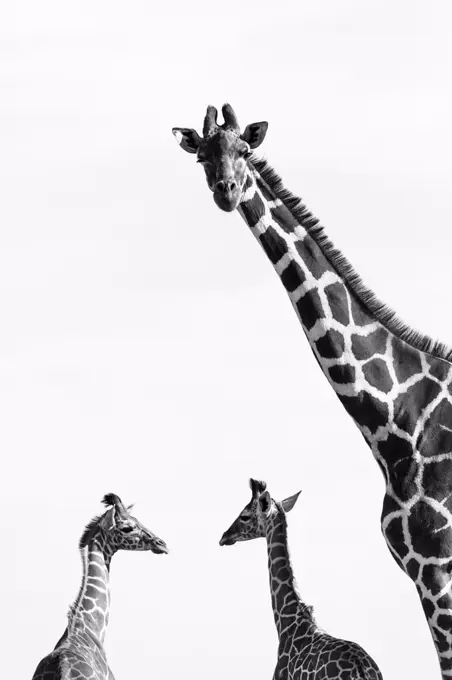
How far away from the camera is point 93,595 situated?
22.4 metres

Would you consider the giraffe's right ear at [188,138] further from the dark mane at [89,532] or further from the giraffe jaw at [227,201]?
the dark mane at [89,532]

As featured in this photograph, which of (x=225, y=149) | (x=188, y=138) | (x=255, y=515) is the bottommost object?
(x=225, y=149)

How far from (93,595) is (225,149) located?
911cm

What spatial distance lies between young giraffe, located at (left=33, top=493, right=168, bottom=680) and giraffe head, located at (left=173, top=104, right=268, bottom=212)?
6915 mm

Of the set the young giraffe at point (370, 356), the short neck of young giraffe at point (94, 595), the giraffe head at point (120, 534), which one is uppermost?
the giraffe head at point (120, 534)

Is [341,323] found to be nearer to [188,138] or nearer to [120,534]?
[188,138]

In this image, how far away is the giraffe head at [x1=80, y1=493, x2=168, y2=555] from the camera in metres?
23.1

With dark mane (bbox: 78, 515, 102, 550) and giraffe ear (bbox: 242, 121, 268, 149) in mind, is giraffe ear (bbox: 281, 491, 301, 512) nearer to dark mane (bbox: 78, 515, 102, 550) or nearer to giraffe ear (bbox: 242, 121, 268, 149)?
dark mane (bbox: 78, 515, 102, 550)

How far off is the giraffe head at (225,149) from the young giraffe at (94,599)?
272 inches

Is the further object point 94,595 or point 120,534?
point 120,534

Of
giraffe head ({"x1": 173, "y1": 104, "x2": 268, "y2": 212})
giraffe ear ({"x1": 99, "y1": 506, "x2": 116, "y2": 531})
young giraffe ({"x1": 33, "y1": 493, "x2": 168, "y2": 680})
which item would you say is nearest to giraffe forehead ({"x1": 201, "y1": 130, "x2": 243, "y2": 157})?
giraffe head ({"x1": 173, "y1": 104, "x2": 268, "y2": 212})

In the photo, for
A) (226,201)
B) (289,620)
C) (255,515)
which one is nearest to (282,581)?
(289,620)

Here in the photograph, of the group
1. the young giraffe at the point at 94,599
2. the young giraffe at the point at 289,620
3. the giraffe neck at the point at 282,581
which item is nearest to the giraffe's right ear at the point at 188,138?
the young giraffe at the point at 289,620

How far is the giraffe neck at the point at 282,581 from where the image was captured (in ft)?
69.5
